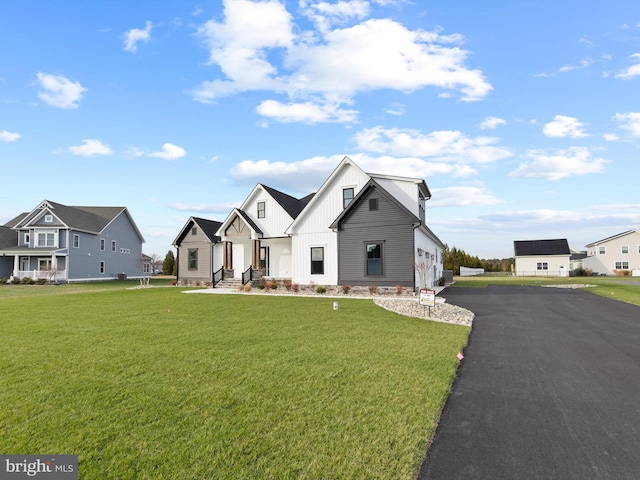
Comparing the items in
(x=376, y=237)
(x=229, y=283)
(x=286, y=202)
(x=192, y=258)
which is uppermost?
(x=286, y=202)

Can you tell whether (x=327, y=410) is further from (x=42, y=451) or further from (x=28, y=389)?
(x=28, y=389)

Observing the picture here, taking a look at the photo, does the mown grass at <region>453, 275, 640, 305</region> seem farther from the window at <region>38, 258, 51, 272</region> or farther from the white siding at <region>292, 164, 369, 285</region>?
the window at <region>38, 258, 51, 272</region>

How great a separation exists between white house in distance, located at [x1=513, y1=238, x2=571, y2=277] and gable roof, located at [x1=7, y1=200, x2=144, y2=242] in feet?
197

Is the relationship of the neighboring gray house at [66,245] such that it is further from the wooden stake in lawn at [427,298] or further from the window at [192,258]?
the wooden stake in lawn at [427,298]

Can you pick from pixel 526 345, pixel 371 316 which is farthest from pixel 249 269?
pixel 526 345

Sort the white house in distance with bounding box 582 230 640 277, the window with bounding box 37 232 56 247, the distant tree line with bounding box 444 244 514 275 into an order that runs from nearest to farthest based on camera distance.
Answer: the window with bounding box 37 232 56 247 < the distant tree line with bounding box 444 244 514 275 < the white house in distance with bounding box 582 230 640 277

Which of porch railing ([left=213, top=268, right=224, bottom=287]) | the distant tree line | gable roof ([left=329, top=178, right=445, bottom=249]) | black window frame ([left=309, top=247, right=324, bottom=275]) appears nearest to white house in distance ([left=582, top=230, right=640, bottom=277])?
the distant tree line

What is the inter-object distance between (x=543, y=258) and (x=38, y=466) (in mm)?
64940

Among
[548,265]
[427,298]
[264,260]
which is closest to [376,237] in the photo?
[427,298]

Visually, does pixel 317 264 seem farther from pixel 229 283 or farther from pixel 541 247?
pixel 541 247

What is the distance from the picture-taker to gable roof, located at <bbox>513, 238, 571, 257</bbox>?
54500 millimetres

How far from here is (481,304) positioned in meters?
15.6

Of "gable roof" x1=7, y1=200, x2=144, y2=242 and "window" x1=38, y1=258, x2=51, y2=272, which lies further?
"window" x1=38, y1=258, x2=51, y2=272

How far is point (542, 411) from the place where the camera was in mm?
4453
